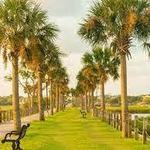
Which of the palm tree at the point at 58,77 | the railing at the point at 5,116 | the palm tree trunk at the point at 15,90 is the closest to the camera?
the palm tree trunk at the point at 15,90

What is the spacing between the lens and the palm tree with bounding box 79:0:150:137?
32.4m

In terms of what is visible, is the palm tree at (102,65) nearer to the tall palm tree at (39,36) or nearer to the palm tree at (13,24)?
the tall palm tree at (39,36)

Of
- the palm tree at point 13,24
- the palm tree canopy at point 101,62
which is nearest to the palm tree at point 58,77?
the palm tree canopy at point 101,62

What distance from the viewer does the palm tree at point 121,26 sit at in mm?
32406

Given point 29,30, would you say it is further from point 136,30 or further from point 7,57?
point 136,30

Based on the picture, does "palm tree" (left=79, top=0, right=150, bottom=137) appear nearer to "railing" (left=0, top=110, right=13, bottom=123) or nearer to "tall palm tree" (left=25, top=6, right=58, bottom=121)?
"tall palm tree" (left=25, top=6, right=58, bottom=121)

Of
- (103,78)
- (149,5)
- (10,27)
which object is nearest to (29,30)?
(10,27)

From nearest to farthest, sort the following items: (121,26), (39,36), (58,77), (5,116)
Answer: (121,26) < (39,36) < (5,116) < (58,77)

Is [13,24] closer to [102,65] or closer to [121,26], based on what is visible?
[121,26]

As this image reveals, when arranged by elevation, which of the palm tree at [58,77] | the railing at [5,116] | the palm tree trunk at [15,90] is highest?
the palm tree at [58,77]

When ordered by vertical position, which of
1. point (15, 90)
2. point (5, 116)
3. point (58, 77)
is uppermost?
point (58, 77)

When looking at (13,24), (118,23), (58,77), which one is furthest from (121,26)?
(58,77)

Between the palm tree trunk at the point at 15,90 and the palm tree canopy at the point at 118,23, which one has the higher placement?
the palm tree canopy at the point at 118,23

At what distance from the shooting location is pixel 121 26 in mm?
33125
